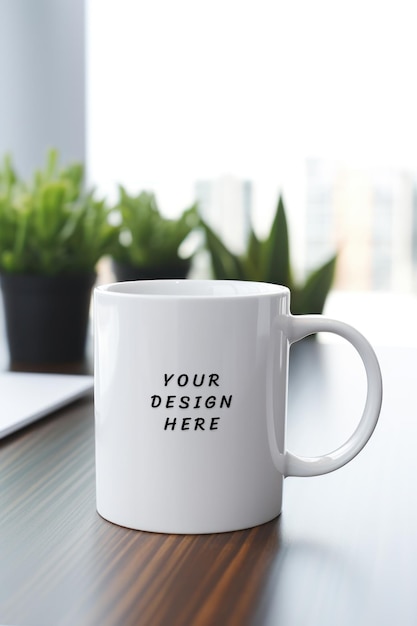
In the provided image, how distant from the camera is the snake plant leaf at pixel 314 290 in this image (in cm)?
106

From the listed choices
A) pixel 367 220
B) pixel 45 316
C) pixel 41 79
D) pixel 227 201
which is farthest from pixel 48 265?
pixel 367 220

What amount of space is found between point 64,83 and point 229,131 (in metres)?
1.02

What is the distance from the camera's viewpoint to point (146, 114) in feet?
8.45

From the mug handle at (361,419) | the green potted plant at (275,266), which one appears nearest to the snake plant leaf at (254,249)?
the green potted plant at (275,266)

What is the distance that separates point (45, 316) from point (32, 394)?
19 cm

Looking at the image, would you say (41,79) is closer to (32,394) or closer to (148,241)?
(148,241)

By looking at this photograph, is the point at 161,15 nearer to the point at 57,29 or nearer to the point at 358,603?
the point at 57,29

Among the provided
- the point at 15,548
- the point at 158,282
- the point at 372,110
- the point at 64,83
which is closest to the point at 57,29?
the point at 64,83

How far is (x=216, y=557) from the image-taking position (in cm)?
33

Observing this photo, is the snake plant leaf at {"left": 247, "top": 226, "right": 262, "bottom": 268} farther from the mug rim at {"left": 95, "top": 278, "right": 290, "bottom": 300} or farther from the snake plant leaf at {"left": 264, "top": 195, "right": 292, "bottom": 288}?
the mug rim at {"left": 95, "top": 278, "right": 290, "bottom": 300}

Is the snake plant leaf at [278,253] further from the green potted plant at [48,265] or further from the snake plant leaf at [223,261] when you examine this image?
the green potted plant at [48,265]

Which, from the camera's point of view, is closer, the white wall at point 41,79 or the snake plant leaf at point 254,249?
the snake plant leaf at point 254,249

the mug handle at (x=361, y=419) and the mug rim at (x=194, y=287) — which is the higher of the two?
the mug rim at (x=194, y=287)

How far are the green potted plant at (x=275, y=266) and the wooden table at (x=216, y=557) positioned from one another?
0.56 metres
